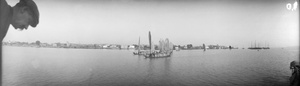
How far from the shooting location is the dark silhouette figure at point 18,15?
105cm

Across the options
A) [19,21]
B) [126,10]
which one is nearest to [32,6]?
[19,21]

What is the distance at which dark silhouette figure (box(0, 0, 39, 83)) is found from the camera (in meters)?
1.05

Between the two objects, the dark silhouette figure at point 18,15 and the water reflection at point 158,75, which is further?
the water reflection at point 158,75

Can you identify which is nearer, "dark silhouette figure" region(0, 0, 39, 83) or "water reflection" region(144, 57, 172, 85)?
"dark silhouette figure" region(0, 0, 39, 83)

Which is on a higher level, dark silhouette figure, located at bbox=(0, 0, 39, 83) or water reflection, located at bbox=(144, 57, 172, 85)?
dark silhouette figure, located at bbox=(0, 0, 39, 83)

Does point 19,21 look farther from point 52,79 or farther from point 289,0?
point 52,79

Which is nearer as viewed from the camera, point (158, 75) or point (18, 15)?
point (18, 15)

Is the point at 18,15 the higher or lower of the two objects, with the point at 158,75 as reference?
higher

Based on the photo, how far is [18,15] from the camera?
1143 mm

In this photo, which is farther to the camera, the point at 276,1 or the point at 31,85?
the point at 31,85

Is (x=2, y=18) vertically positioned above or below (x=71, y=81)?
above

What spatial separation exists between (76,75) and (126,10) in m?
4.90

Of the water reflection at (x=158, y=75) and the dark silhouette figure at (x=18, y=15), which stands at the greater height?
the dark silhouette figure at (x=18, y=15)

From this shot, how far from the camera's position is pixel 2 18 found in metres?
1.04
